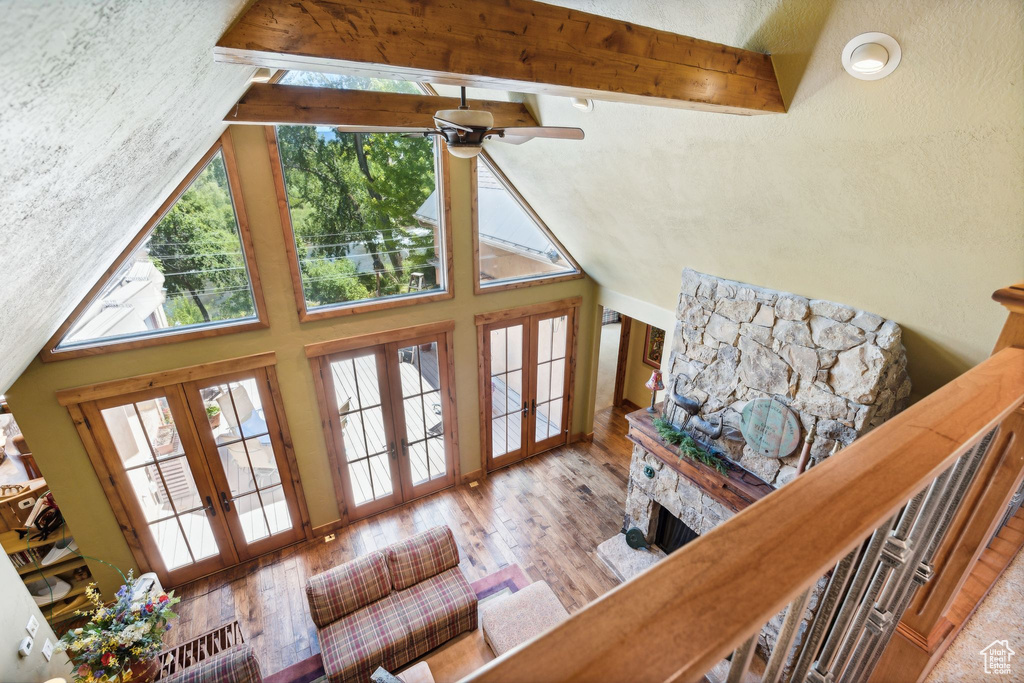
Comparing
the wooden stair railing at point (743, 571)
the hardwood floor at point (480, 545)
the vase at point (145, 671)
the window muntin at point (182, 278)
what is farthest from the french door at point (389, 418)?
the wooden stair railing at point (743, 571)

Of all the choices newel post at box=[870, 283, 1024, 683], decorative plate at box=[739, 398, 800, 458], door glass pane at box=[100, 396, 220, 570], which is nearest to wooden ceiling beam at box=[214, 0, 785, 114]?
newel post at box=[870, 283, 1024, 683]

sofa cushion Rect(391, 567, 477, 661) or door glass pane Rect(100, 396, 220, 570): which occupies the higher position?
door glass pane Rect(100, 396, 220, 570)

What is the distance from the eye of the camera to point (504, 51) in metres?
1.60

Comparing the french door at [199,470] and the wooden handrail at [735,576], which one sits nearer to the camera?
the wooden handrail at [735,576]

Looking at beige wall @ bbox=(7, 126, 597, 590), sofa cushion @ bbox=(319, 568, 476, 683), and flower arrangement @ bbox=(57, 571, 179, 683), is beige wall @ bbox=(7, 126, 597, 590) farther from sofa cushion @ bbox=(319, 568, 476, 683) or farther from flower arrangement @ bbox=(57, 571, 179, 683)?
sofa cushion @ bbox=(319, 568, 476, 683)

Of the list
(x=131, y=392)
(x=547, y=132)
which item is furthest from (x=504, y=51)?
(x=131, y=392)

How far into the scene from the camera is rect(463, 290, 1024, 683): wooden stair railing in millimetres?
459

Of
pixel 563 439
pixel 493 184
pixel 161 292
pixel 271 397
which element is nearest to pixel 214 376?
pixel 271 397

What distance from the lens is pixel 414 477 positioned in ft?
16.9

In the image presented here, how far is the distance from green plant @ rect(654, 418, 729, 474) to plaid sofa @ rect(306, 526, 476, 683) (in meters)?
2.03

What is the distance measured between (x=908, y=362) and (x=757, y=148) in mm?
1685

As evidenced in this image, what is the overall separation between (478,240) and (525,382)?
1.85 m

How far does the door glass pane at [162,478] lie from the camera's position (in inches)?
143

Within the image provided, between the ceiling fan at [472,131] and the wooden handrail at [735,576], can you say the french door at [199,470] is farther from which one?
the wooden handrail at [735,576]
